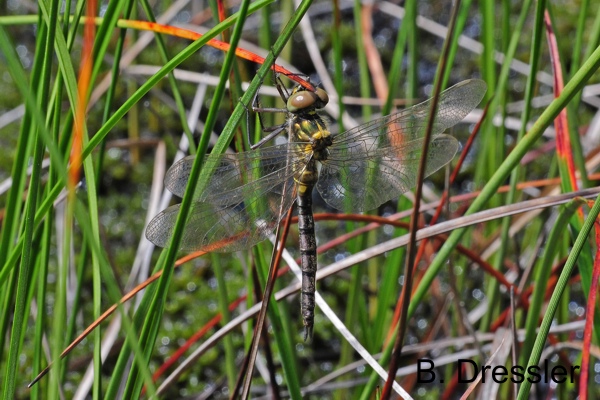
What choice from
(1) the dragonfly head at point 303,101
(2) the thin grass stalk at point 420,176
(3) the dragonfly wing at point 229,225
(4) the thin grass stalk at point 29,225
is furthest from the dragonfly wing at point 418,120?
(4) the thin grass stalk at point 29,225

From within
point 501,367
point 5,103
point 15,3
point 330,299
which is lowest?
point 330,299

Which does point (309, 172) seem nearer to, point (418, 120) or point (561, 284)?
point (418, 120)

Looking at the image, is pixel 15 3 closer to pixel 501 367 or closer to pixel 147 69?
pixel 147 69

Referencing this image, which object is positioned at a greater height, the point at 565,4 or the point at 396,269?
the point at 565,4

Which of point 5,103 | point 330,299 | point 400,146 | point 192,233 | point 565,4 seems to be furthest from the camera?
point 565,4

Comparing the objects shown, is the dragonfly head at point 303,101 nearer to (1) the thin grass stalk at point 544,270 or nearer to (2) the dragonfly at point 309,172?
(2) the dragonfly at point 309,172

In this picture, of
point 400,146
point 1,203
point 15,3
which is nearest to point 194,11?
point 15,3

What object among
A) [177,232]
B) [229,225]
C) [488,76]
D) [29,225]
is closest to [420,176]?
[177,232]
